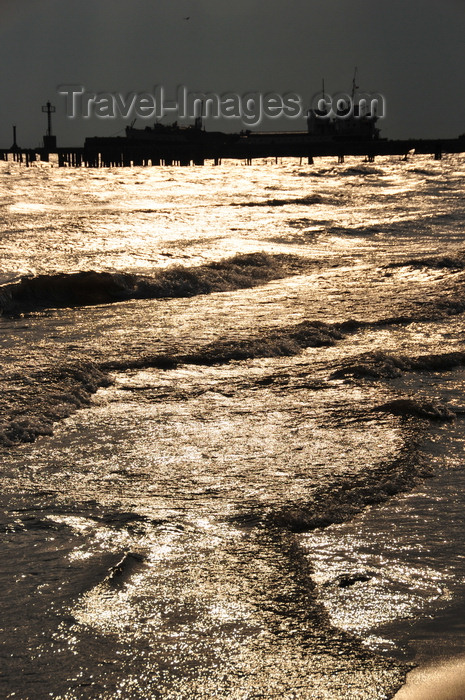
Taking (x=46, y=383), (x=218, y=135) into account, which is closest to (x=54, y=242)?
(x=46, y=383)

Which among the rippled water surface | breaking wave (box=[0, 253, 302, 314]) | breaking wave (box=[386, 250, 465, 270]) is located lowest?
the rippled water surface

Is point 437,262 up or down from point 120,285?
up

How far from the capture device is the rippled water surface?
279cm

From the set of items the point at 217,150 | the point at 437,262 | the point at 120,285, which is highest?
the point at 217,150

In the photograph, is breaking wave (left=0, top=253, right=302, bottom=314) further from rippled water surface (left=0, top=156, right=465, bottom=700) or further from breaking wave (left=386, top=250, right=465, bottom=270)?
breaking wave (left=386, top=250, right=465, bottom=270)

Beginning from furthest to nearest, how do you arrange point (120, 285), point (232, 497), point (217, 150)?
1. point (217, 150)
2. point (120, 285)
3. point (232, 497)

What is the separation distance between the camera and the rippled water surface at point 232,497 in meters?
2.79

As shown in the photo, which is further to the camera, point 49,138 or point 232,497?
point 49,138

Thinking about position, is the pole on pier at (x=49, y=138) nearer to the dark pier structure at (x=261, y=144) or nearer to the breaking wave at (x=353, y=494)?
the dark pier structure at (x=261, y=144)

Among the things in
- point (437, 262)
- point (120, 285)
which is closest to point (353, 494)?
point (120, 285)

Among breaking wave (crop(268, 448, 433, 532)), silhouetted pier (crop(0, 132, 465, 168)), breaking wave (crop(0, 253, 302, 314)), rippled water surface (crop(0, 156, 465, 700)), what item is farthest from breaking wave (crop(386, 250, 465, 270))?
silhouetted pier (crop(0, 132, 465, 168))

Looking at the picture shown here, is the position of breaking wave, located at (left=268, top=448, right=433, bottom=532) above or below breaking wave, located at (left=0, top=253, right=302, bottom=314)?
below

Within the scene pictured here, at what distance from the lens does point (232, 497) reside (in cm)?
412

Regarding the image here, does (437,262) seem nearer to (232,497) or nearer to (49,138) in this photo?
(232,497)
